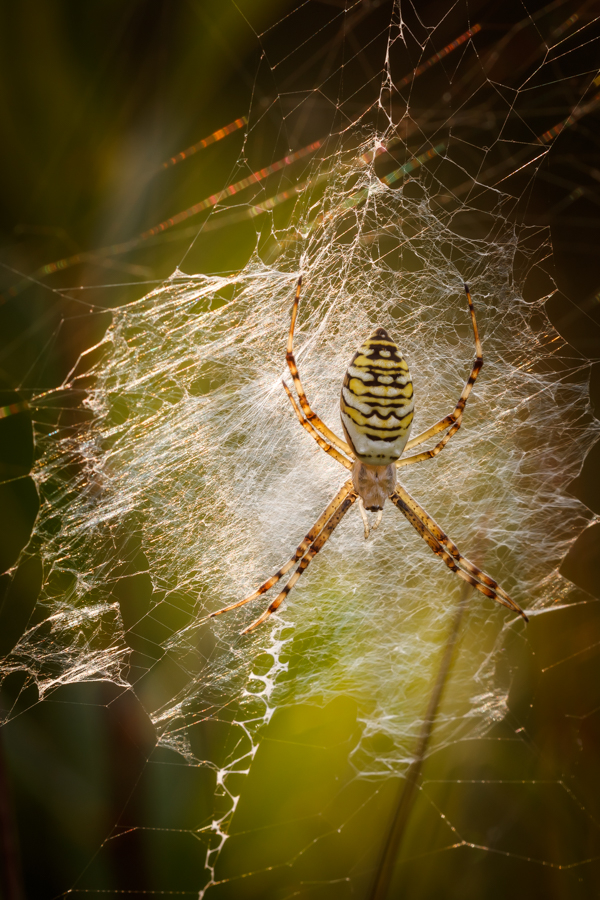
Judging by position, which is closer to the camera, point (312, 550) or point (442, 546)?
point (312, 550)

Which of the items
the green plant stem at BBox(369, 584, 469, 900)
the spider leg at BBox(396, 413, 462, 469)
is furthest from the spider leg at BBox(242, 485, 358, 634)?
the green plant stem at BBox(369, 584, 469, 900)

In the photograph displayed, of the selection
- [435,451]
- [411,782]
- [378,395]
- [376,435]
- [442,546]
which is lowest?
[411,782]

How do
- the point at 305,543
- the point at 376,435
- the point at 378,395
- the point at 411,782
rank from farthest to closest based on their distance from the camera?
the point at 411,782
the point at 305,543
the point at 376,435
the point at 378,395

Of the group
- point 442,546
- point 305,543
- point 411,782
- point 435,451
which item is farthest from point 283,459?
point 411,782

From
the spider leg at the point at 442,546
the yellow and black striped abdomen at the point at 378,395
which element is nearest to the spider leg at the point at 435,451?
the spider leg at the point at 442,546

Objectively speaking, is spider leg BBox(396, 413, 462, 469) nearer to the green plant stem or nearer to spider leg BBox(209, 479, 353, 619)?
spider leg BBox(209, 479, 353, 619)

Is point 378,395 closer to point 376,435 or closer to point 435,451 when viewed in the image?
point 376,435

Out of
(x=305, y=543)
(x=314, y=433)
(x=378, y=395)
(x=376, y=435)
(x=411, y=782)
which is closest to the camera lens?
(x=378, y=395)
